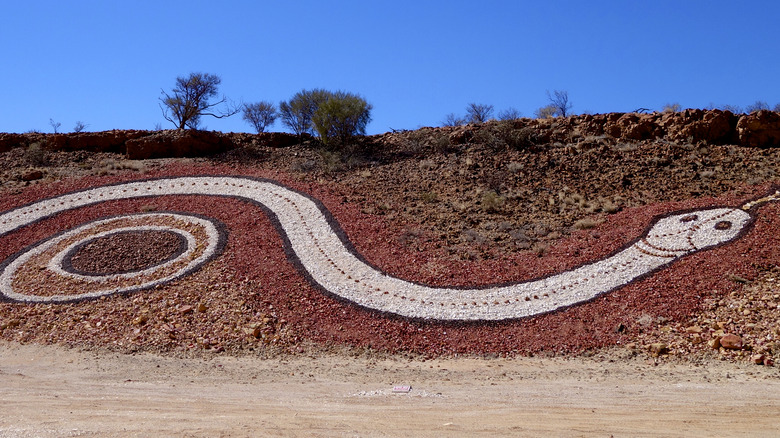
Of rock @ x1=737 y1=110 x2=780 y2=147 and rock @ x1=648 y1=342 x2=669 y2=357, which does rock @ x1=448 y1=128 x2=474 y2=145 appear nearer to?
rock @ x1=737 y1=110 x2=780 y2=147

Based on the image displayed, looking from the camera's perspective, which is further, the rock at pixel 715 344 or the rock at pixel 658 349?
the rock at pixel 658 349

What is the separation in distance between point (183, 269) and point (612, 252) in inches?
406

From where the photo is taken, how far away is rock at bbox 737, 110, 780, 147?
19.7 m

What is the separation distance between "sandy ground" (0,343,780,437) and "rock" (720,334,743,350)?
1.77 ft

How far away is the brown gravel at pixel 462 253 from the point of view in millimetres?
11523

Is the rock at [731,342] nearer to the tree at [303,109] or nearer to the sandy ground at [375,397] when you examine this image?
the sandy ground at [375,397]

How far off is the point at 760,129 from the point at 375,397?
17134 mm

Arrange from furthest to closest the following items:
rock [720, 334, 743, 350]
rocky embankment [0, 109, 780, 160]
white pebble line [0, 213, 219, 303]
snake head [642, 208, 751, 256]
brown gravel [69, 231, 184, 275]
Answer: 1. rocky embankment [0, 109, 780, 160]
2. brown gravel [69, 231, 184, 275]
3. white pebble line [0, 213, 219, 303]
4. snake head [642, 208, 751, 256]
5. rock [720, 334, 743, 350]

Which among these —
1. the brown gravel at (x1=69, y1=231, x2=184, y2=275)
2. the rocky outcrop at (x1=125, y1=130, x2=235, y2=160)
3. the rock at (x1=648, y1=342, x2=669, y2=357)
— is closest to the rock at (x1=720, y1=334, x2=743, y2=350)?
the rock at (x1=648, y1=342, x2=669, y2=357)

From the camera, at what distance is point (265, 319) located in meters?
12.4

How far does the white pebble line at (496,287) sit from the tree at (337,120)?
895 cm

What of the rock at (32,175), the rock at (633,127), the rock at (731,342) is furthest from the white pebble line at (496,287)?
the rock at (32,175)

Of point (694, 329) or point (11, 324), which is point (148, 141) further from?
point (694, 329)

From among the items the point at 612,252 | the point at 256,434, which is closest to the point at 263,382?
the point at 256,434
